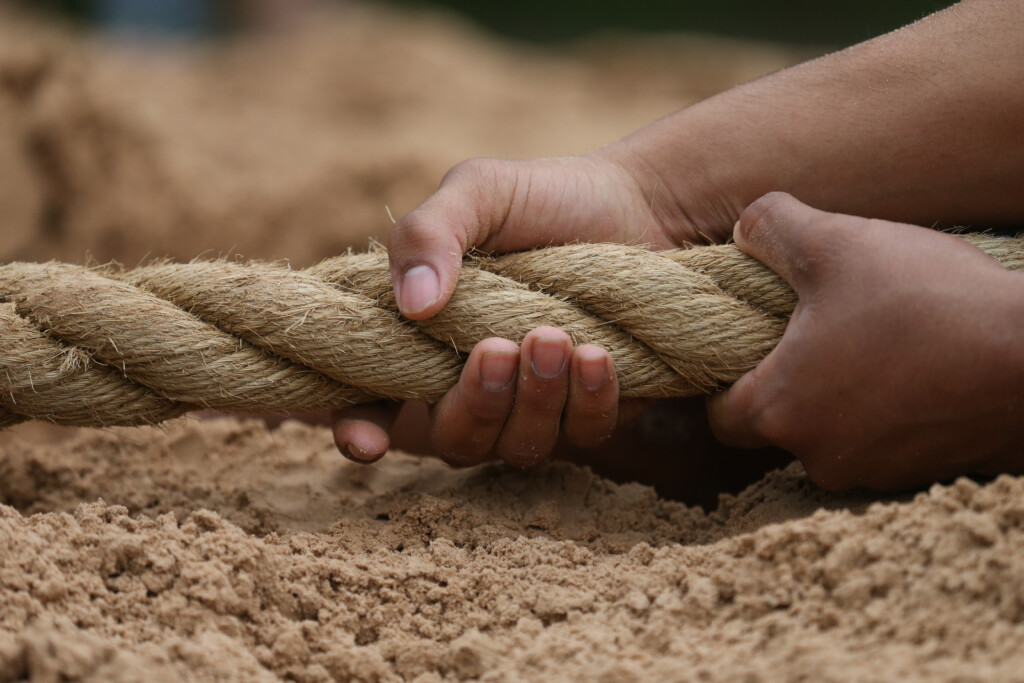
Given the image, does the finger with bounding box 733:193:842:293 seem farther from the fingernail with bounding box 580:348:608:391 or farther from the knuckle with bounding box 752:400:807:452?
the fingernail with bounding box 580:348:608:391

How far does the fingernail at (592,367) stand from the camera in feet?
4.51

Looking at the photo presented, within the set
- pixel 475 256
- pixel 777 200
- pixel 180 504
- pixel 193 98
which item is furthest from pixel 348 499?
pixel 193 98

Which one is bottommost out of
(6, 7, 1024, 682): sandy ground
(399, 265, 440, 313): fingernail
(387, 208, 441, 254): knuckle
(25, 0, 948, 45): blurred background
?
(6, 7, 1024, 682): sandy ground

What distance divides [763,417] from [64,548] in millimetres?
972

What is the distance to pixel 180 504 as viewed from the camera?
Answer: 5.17 feet

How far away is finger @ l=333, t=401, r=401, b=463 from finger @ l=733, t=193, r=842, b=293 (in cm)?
67

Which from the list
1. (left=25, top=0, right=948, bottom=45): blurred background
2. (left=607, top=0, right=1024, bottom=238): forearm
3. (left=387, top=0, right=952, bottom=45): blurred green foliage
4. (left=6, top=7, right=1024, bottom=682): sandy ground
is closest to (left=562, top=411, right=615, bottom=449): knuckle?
(left=6, top=7, right=1024, bottom=682): sandy ground

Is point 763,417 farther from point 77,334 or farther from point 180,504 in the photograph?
point 77,334

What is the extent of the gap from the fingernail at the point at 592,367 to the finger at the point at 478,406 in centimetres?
10

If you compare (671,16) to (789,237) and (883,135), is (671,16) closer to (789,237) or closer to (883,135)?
(883,135)

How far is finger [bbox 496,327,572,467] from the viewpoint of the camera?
4.54 feet

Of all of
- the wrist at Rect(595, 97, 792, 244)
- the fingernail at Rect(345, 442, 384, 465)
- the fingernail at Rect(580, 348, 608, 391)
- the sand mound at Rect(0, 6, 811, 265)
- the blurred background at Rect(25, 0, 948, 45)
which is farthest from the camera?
the blurred background at Rect(25, 0, 948, 45)

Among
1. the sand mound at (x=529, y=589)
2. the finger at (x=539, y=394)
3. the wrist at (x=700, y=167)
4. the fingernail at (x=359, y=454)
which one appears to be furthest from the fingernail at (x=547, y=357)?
the wrist at (x=700, y=167)

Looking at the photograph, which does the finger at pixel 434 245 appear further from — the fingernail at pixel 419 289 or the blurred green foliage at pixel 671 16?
the blurred green foliage at pixel 671 16
